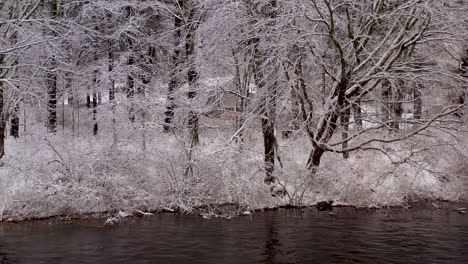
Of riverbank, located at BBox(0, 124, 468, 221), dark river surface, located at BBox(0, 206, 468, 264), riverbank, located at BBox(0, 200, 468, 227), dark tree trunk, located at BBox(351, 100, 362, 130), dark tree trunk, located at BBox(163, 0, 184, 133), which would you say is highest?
dark tree trunk, located at BBox(163, 0, 184, 133)

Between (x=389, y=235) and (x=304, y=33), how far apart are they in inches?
307

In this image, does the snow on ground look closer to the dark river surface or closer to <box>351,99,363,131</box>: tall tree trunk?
the dark river surface

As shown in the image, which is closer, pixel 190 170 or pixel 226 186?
pixel 226 186

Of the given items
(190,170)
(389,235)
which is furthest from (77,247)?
(389,235)

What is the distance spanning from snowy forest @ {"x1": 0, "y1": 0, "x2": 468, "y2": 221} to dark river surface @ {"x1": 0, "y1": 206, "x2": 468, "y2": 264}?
1.44 meters

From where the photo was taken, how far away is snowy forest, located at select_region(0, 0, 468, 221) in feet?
52.6

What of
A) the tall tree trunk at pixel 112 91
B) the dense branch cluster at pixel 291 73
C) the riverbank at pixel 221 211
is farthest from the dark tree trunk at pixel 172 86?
the riverbank at pixel 221 211

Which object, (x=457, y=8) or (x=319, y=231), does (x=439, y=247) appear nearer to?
(x=319, y=231)

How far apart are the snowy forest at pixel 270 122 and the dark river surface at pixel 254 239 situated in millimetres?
1435

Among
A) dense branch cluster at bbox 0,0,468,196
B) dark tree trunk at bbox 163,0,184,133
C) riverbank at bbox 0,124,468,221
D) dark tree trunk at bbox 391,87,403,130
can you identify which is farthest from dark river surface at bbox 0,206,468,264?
dark tree trunk at bbox 163,0,184,133

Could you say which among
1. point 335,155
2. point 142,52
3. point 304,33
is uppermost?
point 142,52

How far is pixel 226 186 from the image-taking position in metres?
16.1

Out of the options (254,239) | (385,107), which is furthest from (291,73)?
(254,239)

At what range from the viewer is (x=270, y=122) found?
17.3 metres
